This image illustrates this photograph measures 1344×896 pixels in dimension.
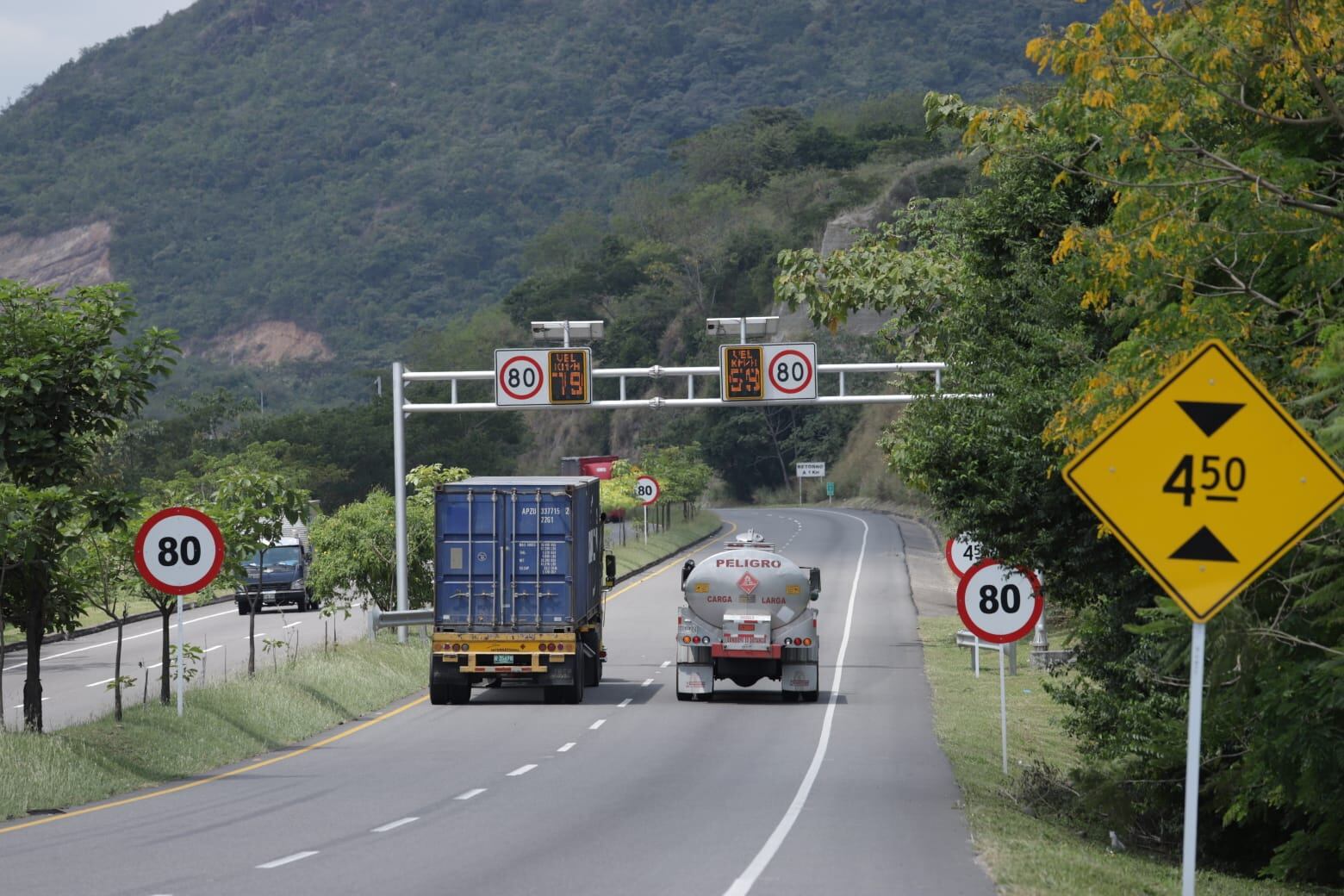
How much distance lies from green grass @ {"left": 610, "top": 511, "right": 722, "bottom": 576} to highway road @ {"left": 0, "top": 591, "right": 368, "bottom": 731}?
1148 cm

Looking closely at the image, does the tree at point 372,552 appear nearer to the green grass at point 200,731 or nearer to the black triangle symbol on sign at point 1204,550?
the green grass at point 200,731

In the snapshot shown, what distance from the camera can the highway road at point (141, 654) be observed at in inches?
1038

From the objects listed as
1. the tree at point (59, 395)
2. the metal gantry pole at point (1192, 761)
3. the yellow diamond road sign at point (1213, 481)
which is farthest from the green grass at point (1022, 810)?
the tree at point (59, 395)

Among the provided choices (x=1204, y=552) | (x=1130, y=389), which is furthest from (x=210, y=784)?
(x=1204, y=552)

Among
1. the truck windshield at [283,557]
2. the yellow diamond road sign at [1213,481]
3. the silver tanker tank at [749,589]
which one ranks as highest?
the yellow diamond road sign at [1213,481]

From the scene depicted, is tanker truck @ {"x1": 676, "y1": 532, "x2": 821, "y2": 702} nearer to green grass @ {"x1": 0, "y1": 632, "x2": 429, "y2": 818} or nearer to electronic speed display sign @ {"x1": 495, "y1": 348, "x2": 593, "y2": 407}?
electronic speed display sign @ {"x1": 495, "y1": 348, "x2": 593, "y2": 407}

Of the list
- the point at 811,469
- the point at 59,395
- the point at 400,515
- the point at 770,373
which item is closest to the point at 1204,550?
the point at 59,395

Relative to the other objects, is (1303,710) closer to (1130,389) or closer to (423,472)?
(1130,389)

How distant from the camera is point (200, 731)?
63.8 feet

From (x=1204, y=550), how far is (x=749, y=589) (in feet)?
58.1

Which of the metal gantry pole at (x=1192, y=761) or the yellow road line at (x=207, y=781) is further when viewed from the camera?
the yellow road line at (x=207, y=781)

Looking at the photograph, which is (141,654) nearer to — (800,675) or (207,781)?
(800,675)

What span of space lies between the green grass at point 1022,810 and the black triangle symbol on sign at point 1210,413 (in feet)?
13.9

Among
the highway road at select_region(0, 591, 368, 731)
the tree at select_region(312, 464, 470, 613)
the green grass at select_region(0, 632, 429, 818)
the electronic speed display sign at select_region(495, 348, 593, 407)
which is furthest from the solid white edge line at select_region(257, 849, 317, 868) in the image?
the tree at select_region(312, 464, 470, 613)
